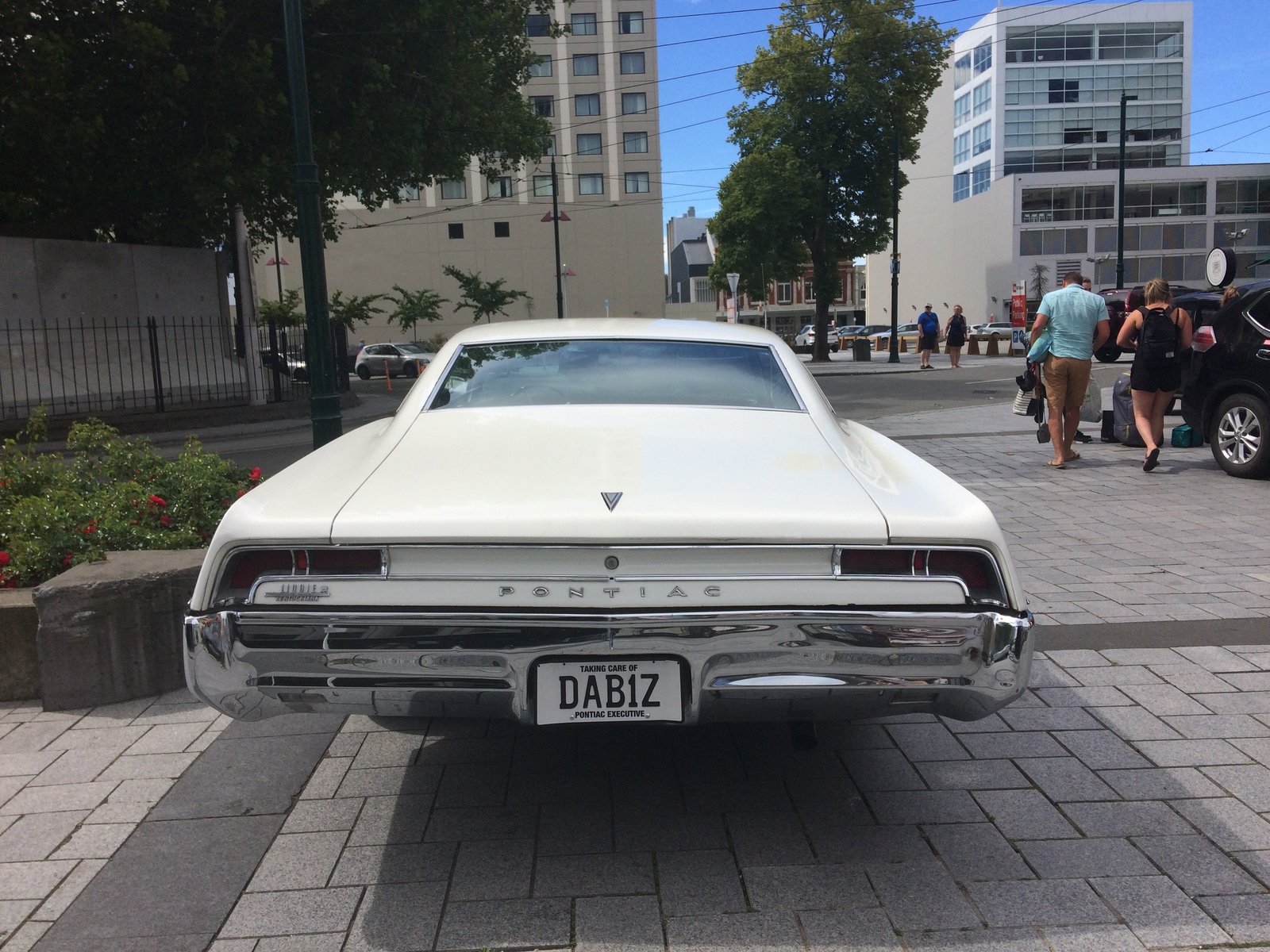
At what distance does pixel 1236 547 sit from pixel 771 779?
4725mm

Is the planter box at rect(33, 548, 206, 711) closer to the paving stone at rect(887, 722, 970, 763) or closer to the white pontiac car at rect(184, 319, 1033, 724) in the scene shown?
the white pontiac car at rect(184, 319, 1033, 724)

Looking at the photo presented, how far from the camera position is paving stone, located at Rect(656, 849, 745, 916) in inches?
107

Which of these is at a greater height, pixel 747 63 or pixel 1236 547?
pixel 747 63

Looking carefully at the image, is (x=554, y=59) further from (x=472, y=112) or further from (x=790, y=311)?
(x=472, y=112)

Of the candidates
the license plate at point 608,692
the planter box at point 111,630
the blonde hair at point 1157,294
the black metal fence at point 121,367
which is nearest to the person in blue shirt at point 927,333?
the black metal fence at point 121,367

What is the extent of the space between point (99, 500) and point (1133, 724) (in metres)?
4.70

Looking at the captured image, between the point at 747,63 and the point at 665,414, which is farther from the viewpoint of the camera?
the point at 747,63

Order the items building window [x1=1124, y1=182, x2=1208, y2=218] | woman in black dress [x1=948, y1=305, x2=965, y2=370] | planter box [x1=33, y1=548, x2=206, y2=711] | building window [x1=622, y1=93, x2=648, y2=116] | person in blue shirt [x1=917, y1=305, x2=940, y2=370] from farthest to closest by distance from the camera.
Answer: building window [x1=622, y1=93, x2=648, y2=116]
building window [x1=1124, y1=182, x2=1208, y2=218]
person in blue shirt [x1=917, y1=305, x2=940, y2=370]
woman in black dress [x1=948, y1=305, x2=965, y2=370]
planter box [x1=33, y1=548, x2=206, y2=711]

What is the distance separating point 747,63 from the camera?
39.7 metres

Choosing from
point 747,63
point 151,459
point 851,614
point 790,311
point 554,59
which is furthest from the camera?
point 790,311

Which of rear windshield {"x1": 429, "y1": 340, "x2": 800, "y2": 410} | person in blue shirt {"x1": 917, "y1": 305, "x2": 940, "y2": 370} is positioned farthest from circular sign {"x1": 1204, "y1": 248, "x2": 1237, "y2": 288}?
person in blue shirt {"x1": 917, "y1": 305, "x2": 940, "y2": 370}

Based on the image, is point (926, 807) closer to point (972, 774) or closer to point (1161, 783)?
point (972, 774)

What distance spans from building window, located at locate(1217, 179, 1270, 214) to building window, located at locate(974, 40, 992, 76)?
1787cm

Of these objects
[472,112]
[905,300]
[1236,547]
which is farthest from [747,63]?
[905,300]
